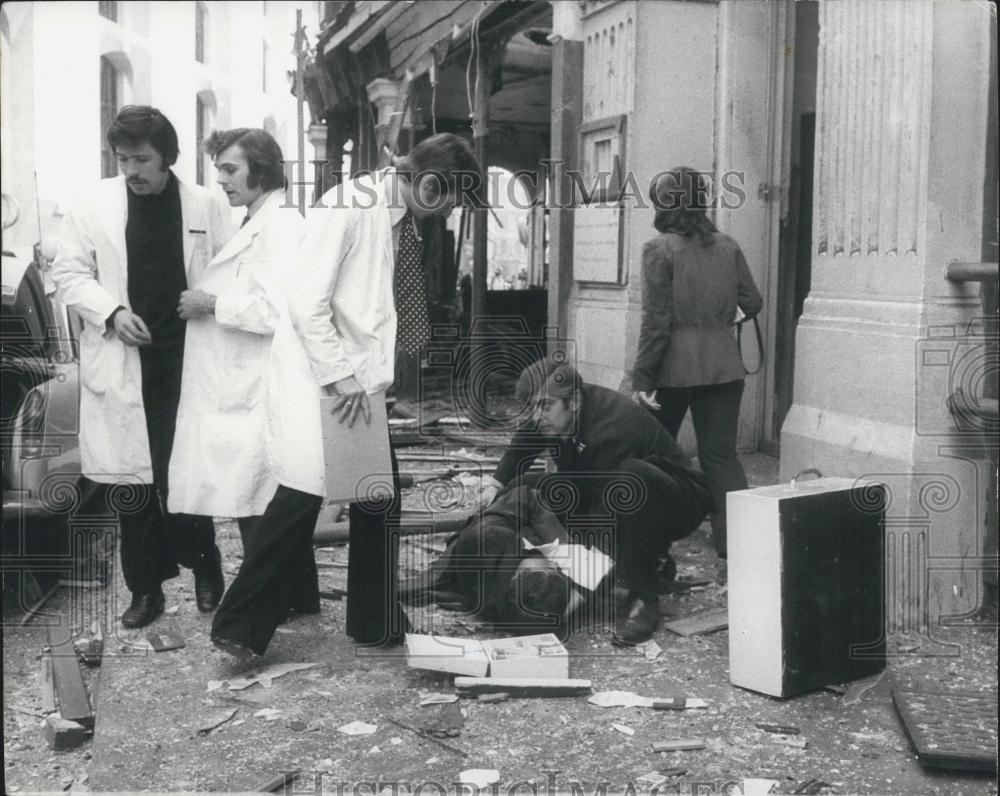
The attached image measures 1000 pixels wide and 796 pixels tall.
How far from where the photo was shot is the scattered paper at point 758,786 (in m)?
3.24

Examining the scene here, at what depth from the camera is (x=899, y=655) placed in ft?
14.5

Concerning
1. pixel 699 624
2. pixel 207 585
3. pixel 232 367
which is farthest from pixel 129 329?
pixel 699 624

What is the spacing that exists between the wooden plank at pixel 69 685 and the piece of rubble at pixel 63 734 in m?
0.06

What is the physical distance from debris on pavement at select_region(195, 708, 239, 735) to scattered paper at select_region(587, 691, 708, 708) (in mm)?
1195

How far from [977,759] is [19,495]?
4.15 metres

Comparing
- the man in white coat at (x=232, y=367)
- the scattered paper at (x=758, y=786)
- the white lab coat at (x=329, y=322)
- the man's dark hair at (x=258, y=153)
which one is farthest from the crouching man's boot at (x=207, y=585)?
the scattered paper at (x=758, y=786)

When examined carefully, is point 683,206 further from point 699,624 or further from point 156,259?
point 156,259

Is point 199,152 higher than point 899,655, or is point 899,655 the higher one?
point 199,152

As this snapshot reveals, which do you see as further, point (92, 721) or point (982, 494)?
point (982, 494)

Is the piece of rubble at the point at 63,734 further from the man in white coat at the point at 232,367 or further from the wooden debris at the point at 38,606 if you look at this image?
the wooden debris at the point at 38,606

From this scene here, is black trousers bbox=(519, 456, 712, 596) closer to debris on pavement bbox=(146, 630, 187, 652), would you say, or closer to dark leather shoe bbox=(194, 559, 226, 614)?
dark leather shoe bbox=(194, 559, 226, 614)

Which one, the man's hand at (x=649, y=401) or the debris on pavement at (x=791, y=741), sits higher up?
the man's hand at (x=649, y=401)

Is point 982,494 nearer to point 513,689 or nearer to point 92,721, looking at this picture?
point 513,689

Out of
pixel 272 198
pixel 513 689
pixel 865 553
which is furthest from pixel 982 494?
pixel 272 198
